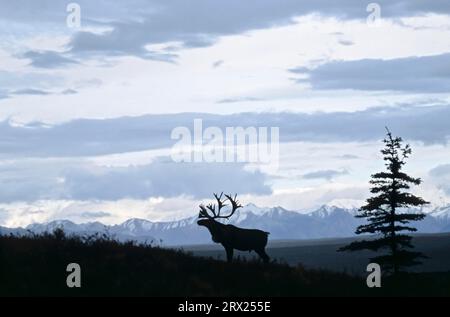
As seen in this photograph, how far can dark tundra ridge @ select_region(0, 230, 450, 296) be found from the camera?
22391 mm

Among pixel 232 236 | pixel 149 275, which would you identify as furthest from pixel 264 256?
pixel 149 275

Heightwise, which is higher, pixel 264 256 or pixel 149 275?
pixel 264 256

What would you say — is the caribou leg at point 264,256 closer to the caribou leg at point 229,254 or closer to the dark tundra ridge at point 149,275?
the caribou leg at point 229,254

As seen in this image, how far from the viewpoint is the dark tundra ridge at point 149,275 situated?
2239 cm

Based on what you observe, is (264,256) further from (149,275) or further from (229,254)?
(149,275)

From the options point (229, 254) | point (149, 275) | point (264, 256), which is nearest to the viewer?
point (149, 275)

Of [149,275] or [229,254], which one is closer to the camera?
[149,275]

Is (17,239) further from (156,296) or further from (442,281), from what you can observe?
(442,281)

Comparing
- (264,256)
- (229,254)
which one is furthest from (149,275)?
(264,256)

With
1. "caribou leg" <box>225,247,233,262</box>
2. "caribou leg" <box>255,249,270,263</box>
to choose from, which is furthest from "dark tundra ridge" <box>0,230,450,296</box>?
"caribou leg" <box>255,249,270,263</box>

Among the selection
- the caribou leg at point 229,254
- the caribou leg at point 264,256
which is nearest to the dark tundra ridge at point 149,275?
the caribou leg at point 229,254

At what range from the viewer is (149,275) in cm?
2367

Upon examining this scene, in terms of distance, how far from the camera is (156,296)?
2203 cm

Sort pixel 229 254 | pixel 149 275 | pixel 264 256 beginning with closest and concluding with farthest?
1. pixel 149 275
2. pixel 229 254
3. pixel 264 256
